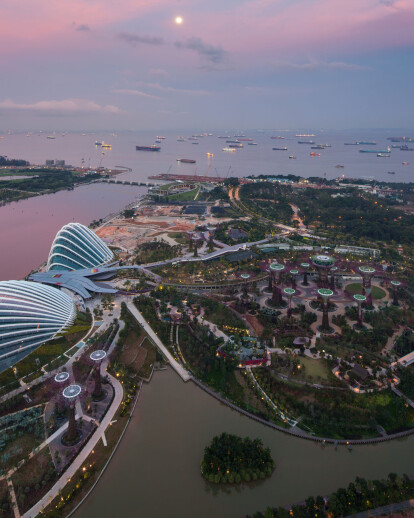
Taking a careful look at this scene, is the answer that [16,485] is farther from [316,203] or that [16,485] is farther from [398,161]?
[398,161]

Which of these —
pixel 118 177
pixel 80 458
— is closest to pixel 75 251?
pixel 80 458

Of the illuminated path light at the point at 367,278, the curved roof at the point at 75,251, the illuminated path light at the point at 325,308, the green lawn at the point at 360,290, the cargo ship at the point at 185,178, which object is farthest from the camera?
the cargo ship at the point at 185,178

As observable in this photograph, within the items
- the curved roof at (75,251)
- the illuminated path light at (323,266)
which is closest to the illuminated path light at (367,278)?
the illuminated path light at (323,266)

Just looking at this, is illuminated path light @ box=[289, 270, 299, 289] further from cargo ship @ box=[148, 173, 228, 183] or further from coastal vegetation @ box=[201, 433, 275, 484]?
cargo ship @ box=[148, 173, 228, 183]

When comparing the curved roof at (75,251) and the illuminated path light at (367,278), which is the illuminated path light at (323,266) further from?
the curved roof at (75,251)

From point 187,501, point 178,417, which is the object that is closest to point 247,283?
point 178,417

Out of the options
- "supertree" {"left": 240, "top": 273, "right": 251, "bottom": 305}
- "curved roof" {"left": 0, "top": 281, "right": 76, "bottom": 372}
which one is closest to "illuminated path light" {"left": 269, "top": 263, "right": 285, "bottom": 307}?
"supertree" {"left": 240, "top": 273, "right": 251, "bottom": 305}

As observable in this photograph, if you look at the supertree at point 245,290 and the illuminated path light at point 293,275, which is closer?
the supertree at point 245,290
